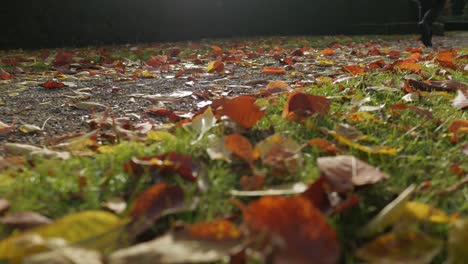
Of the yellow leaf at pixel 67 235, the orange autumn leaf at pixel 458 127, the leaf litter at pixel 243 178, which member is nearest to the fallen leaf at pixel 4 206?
the leaf litter at pixel 243 178

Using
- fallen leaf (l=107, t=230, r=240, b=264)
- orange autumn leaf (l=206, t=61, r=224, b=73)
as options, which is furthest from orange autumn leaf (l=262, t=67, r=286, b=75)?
fallen leaf (l=107, t=230, r=240, b=264)

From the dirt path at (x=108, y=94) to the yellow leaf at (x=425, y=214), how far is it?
1363 millimetres

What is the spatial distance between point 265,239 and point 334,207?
0.30 m

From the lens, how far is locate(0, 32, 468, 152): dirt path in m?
2.22

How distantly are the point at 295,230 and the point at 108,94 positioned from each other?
7.98ft

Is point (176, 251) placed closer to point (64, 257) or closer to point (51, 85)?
point (64, 257)

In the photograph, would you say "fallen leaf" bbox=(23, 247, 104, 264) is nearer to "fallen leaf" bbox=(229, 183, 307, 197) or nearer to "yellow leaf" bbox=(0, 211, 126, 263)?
"yellow leaf" bbox=(0, 211, 126, 263)

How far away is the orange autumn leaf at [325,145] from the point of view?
4.85ft

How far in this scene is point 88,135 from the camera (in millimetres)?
1672

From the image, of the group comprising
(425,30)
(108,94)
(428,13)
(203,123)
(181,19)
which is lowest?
(108,94)

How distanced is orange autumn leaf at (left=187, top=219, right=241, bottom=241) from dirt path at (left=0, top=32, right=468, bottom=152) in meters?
1.11

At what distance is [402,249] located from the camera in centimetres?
89

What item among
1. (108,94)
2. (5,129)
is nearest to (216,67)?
(108,94)

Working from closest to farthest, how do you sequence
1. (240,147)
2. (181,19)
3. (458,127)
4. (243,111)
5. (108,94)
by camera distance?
(240,147), (243,111), (458,127), (108,94), (181,19)
